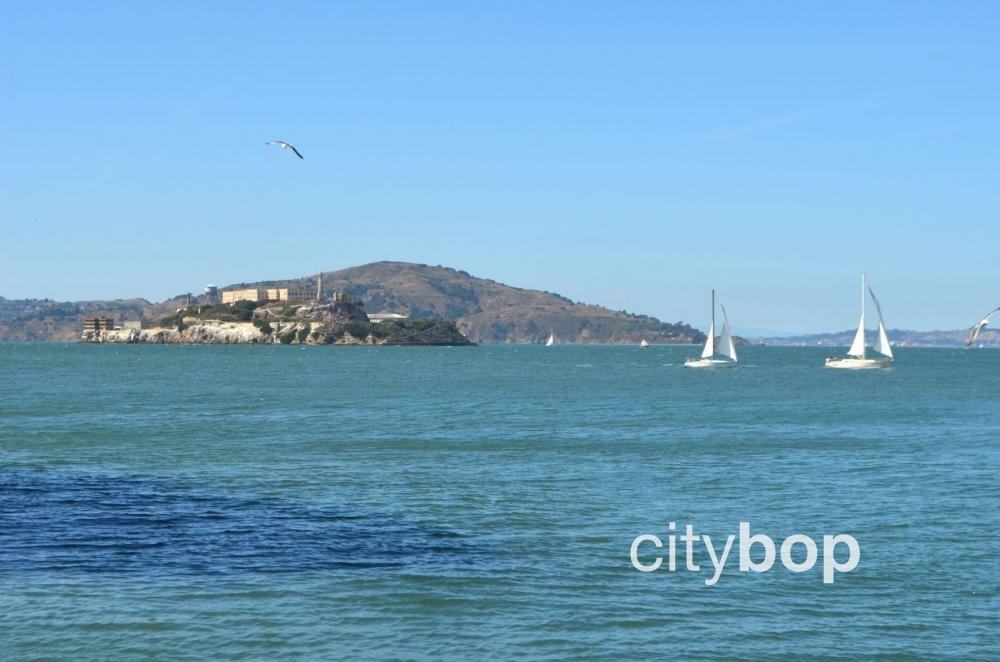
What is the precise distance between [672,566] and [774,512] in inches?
402

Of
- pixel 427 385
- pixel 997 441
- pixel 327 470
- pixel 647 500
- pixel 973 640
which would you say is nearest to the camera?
pixel 973 640

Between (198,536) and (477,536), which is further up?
(477,536)

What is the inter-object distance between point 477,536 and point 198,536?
30.4 feet

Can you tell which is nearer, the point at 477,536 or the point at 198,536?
the point at 198,536

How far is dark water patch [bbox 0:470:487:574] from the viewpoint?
32312mm

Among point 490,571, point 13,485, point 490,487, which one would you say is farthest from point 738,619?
point 13,485

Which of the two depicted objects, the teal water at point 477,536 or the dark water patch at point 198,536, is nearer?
the teal water at point 477,536

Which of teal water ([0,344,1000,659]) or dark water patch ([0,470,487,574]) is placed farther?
dark water patch ([0,470,487,574])

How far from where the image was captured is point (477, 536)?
120 ft

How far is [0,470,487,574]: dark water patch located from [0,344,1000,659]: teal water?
6.0 inches

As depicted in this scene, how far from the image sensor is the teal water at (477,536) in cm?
2580

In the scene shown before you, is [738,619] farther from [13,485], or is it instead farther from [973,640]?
[13,485]

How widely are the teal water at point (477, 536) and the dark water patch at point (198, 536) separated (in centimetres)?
15

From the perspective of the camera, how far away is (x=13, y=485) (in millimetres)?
47969
